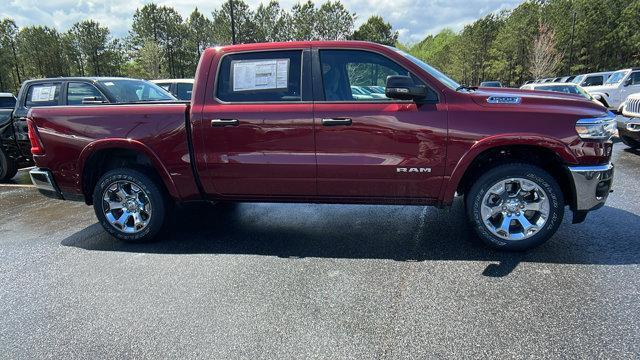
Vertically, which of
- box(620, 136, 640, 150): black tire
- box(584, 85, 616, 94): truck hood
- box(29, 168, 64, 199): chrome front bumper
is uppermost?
box(584, 85, 616, 94): truck hood

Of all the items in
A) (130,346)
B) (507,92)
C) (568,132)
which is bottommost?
(130,346)

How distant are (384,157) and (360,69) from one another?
0.85m

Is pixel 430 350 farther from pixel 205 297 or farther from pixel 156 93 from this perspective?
pixel 156 93

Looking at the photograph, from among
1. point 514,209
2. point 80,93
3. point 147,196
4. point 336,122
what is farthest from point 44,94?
point 514,209

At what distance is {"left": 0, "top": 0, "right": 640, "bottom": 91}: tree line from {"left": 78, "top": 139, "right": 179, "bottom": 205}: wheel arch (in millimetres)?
43180

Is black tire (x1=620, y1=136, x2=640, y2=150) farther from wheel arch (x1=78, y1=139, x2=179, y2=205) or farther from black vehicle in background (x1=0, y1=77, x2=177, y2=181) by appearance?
black vehicle in background (x1=0, y1=77, x2=177, y2=181)

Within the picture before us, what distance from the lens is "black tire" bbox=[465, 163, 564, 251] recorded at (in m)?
3.59

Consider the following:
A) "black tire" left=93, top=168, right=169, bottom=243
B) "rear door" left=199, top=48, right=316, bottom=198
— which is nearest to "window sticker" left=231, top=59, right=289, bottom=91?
"rear door" left=199, top=48, right=316, bottom=198

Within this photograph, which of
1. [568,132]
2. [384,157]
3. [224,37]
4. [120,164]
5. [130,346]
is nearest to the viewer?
[130,346]

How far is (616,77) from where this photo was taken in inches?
709

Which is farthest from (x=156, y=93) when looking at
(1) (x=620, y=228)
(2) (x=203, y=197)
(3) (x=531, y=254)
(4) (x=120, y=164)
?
(1) (x=620, y=228)

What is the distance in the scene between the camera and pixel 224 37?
5812cm

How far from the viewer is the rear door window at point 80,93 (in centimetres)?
697

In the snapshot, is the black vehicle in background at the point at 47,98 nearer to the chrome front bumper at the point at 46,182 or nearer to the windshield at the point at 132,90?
the windshield at the point at 132,90
